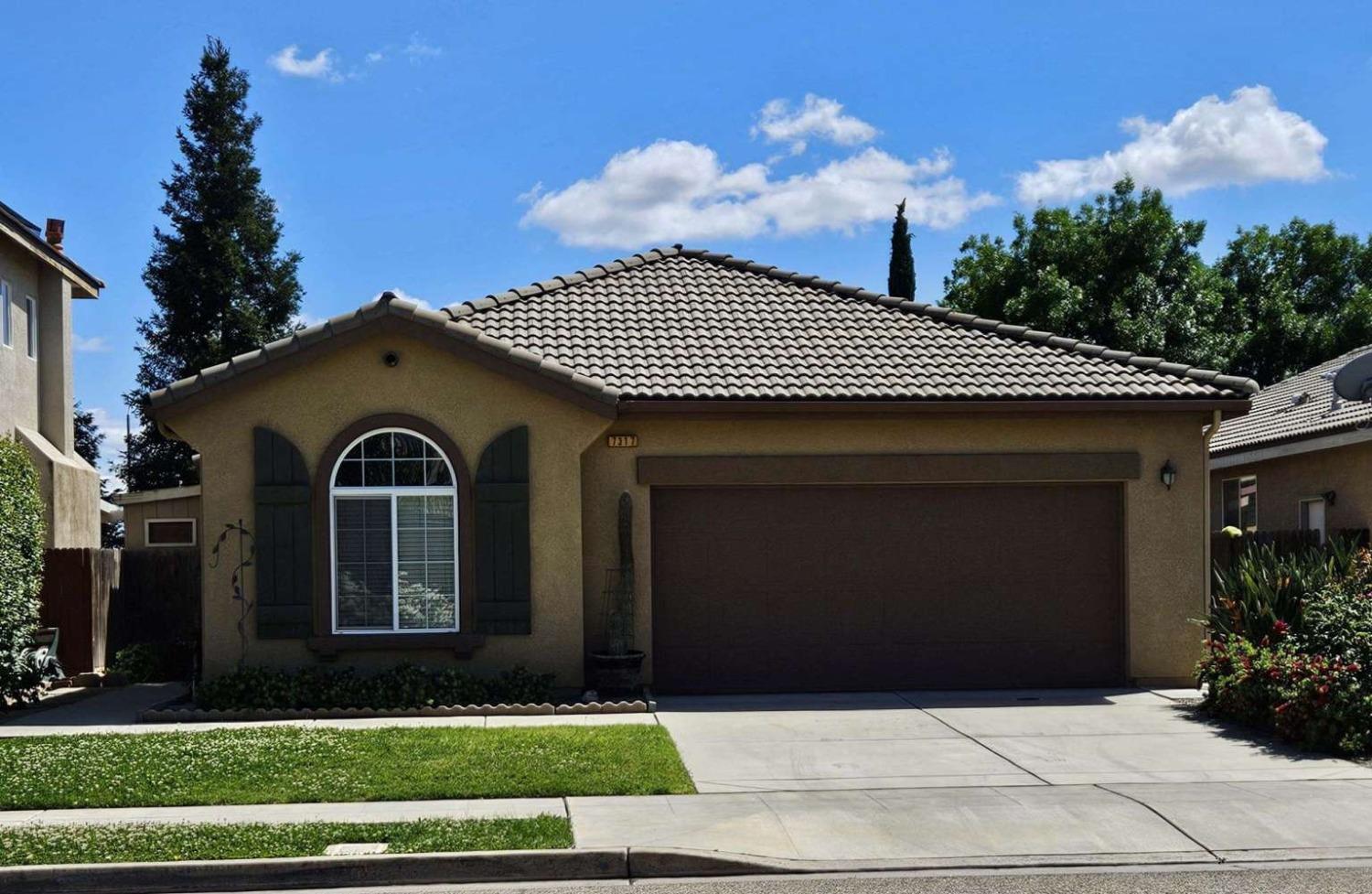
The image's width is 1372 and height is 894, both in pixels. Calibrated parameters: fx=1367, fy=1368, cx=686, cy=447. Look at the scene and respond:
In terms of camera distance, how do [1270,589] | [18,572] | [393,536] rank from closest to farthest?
[1270,589] < [393,536] < [18,572]

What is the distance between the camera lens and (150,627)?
1773cm

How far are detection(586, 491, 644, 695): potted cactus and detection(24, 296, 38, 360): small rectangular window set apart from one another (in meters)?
11.6

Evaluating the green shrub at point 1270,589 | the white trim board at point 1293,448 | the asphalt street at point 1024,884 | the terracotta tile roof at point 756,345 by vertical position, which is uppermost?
the terracotta tile roof at point 756,345

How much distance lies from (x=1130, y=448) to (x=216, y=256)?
27.9 metres

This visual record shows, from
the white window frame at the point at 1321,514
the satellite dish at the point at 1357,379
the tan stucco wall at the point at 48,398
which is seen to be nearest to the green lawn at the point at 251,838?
the satellite dish at the point at 1357,379

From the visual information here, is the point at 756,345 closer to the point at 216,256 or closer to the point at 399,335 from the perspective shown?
the point at 399,335

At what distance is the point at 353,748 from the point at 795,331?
25.2 ft

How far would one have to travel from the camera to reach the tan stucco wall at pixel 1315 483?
18.5 metres

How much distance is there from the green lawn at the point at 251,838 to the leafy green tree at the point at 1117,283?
88.3ft

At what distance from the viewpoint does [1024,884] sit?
746 cm

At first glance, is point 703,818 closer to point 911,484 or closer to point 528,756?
point 528,756

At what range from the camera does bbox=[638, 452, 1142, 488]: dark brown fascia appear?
47.0 feet

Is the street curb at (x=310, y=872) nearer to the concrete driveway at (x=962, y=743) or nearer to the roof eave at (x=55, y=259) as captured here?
the concrete driveway at (x=962, y=743)

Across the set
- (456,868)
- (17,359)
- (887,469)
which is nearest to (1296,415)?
(887,469)
